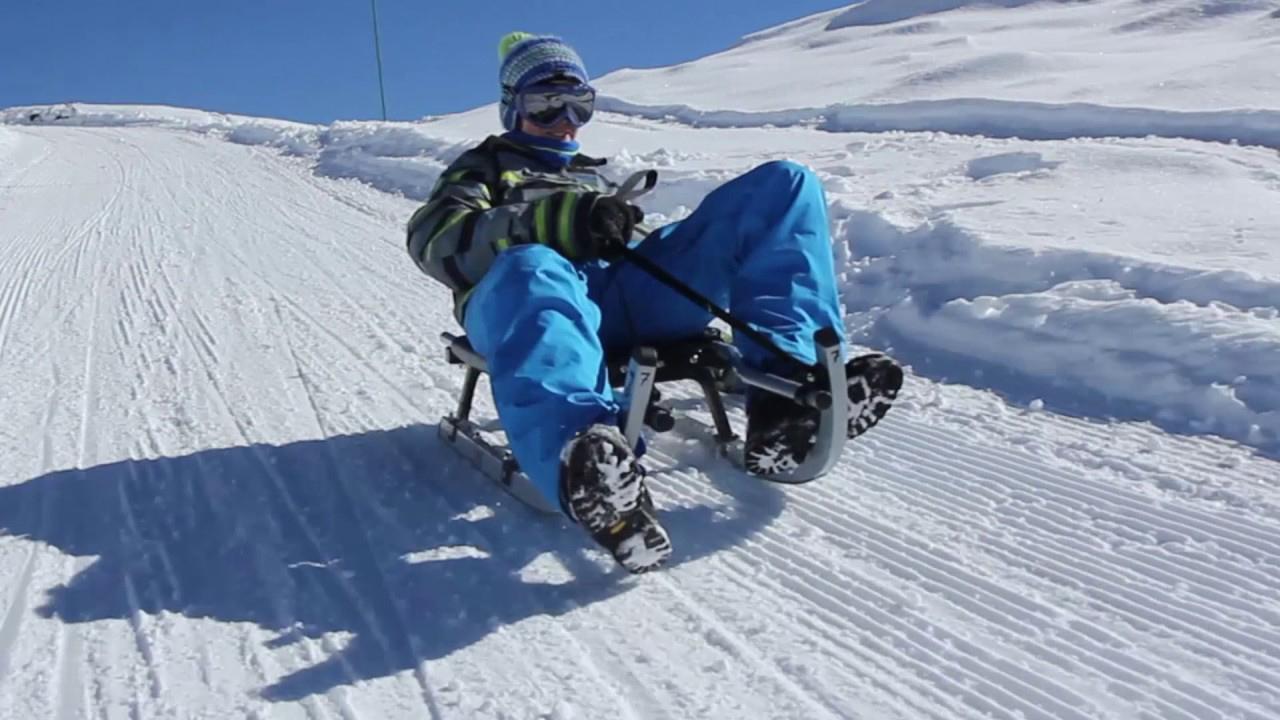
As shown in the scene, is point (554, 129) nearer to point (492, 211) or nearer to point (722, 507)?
point (492, 211)

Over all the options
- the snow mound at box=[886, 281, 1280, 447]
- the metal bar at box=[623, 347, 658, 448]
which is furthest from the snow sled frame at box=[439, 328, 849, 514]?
the snow mound at box=[886, 281, 1280, 447]

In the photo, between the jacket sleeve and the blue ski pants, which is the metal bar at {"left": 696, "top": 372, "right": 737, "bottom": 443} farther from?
the jacket sleeve

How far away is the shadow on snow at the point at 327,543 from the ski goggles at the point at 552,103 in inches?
37.5

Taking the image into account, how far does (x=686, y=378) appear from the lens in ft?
9.40

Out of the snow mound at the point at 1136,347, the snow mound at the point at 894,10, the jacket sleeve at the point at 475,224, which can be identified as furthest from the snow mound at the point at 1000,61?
the jacket sleeve at the point at 475,224

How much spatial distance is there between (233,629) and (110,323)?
326 cm

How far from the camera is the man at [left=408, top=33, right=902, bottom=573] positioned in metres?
2.18

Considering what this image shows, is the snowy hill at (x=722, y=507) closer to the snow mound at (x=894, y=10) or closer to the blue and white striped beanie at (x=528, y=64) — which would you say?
the blue and white striped beanie at (x=528, y=64)

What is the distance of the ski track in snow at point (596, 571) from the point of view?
6.15ft

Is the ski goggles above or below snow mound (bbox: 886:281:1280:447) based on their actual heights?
above

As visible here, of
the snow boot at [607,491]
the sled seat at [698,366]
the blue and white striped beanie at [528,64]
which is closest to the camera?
the snow boot at [607,491]

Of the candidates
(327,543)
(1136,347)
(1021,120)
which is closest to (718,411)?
(327,543)

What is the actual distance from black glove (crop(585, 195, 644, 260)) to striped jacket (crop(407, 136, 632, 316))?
27mm

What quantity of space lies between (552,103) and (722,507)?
47.9 inches
